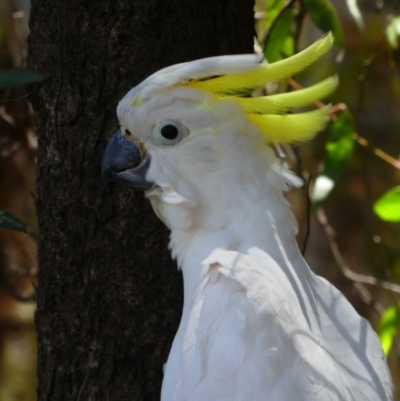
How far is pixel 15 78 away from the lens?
1246mm

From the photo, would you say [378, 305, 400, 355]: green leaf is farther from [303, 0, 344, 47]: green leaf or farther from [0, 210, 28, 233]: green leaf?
[0, 210, 28, 233]: green leaf

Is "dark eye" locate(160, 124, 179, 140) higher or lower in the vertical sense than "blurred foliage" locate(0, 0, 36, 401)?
higher

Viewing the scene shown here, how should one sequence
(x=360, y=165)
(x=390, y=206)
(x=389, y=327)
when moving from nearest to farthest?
(x=390, y=206) → (x=389, y=327) → (x=360, y=165)

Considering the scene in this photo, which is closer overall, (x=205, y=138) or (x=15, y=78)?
(x=15, y=78)

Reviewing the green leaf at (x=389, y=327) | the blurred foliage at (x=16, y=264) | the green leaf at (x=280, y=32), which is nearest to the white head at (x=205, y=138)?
the green leaf at (x=280, y=32)

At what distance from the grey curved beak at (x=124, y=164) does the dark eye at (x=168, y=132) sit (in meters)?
0.06

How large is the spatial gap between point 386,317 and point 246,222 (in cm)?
119

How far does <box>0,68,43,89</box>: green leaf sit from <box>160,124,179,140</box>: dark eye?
1.19ft

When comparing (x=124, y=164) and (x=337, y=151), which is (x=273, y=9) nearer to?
(x=337, y=151)

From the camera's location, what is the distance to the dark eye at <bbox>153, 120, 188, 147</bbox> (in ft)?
5.16

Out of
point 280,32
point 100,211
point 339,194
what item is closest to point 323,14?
point 280,32

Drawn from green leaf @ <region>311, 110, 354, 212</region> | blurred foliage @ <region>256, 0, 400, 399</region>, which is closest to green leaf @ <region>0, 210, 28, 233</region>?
green leaf @ <region>311, 110, 354, 212</region>

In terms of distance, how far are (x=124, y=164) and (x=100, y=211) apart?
→ 0.20 metres

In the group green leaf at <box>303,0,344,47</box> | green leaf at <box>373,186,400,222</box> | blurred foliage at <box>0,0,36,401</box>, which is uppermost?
green leaf at <box>303,0,344,47</box>
